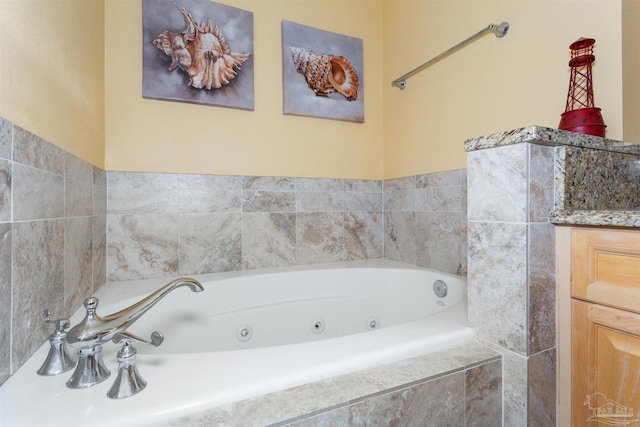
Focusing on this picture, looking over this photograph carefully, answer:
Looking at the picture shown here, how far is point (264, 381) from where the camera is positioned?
0.63 meters

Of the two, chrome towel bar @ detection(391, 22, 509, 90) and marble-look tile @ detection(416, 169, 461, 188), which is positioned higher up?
chrome towel bar @ detection(391, 22, 509, 90)

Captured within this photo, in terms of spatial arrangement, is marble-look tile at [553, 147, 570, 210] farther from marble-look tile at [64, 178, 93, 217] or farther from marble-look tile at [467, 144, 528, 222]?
marble-look tile at [64, 178, 93, 217]

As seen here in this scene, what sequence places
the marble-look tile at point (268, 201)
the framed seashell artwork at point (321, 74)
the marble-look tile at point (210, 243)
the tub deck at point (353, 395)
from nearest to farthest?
the tub deck at point (353, 395)
the marble-look tile at point (210, 243)
the marble-look tile at point (268, 201)
the framed seashell artwork at point (321, 74)

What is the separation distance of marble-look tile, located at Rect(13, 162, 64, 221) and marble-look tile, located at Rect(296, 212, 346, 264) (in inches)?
45.2

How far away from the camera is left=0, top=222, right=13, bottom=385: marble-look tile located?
2.00 ft

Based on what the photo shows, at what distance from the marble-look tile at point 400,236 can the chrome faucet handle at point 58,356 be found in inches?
63.9

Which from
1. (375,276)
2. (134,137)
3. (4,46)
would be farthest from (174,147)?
(375,276)

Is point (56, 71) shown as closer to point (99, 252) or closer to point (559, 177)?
point (99, 252)

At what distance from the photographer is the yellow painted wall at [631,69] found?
39.6 inches

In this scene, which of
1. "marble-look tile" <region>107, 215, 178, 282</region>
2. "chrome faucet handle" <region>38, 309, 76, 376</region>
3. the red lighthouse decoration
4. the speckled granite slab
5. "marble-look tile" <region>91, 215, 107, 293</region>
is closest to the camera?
"chrome faucet handle" <region>38, 309, 76, 376</region>

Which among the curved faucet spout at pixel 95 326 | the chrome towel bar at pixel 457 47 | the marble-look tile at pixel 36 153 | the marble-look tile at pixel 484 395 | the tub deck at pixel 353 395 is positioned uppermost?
the chrome towel bar at pixel 457 47

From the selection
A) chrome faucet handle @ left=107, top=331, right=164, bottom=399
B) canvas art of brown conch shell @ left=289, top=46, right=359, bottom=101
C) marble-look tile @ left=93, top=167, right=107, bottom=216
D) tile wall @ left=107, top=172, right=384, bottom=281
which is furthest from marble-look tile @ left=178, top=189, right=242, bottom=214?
chrome faucet handle @ left=107, top=331, right=164, bottom=399

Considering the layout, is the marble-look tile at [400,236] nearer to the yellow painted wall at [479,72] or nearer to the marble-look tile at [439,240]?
the marble-look tile at [439,240]

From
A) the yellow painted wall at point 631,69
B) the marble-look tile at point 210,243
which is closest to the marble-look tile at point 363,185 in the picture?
the marble-look tile at point 210,243
